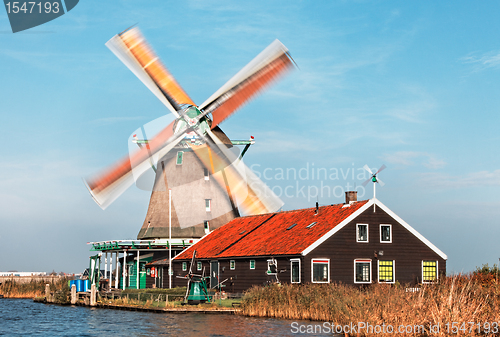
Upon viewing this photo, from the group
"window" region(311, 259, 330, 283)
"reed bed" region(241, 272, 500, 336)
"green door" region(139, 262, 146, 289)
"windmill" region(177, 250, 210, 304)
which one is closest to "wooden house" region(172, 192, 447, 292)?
→ "window" region(311, 259, 330, 283)

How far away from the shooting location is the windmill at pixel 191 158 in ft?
124

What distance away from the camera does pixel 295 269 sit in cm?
3169

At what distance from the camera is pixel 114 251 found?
45625 millimetres

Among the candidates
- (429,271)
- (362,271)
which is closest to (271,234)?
(362,271)

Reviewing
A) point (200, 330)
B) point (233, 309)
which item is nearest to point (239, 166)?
point (233, 309)

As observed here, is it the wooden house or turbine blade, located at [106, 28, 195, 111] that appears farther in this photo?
turbine blade, located at [106, 28, 195, 111]

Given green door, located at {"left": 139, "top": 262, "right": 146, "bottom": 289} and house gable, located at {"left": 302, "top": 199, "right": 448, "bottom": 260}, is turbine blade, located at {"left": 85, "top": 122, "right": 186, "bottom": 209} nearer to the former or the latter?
green door, located at {"left": 139, "top": 262, "right": 146, "bottom": 289}

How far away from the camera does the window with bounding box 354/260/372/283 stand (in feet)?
106

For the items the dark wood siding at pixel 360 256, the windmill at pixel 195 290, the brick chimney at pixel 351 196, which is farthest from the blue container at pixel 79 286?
the brick chimney at pixel 351 196

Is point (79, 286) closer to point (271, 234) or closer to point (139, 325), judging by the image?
point (271, 234)

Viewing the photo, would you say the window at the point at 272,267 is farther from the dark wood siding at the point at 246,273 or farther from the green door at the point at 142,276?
the green door at the point at 142,276

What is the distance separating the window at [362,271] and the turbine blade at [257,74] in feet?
38.0

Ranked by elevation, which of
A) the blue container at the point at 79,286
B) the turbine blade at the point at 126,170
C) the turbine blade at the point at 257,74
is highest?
the turbine blade at the point at 257,74

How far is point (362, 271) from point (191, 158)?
16199mm
